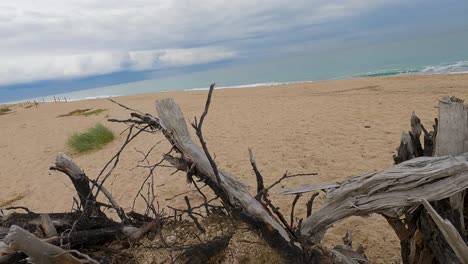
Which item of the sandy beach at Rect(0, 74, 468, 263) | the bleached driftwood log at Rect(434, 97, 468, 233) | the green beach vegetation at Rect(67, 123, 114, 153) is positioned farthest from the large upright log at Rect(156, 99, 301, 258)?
the green beach vegetation at Rect(67, 123, 114, 153)

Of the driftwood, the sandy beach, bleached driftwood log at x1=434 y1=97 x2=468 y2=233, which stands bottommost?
the sandy beach

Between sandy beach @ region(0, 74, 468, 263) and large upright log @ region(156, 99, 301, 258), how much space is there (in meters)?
2.26

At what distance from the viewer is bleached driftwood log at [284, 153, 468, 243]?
80.0 inches

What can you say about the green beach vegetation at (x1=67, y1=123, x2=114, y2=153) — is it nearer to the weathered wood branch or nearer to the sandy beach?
the sandy beach

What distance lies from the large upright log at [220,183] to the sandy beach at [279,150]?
7.42 ft

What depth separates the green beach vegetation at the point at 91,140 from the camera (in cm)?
1122

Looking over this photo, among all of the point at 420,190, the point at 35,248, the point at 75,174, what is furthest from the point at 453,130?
Answer: the point at 75,174

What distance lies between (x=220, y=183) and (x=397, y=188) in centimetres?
97

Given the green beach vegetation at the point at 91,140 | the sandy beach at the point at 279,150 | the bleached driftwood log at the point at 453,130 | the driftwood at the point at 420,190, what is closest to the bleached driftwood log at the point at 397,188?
the driftwood at the point at 420,190

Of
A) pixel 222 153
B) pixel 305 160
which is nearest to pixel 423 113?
pixel 305 160

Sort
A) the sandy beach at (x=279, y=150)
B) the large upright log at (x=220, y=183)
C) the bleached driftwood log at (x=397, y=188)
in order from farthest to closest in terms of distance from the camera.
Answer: the sandy beach at (x=279, y=150), the large upright log at (x=220, y=183), the bleached driftwood log at (x=397, y=188)

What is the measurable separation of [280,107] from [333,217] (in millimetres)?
13929

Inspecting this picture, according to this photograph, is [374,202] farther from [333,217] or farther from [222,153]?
[222,153]

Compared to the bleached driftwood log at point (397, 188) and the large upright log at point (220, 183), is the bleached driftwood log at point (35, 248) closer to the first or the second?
the large upright log at point (220, 183)
